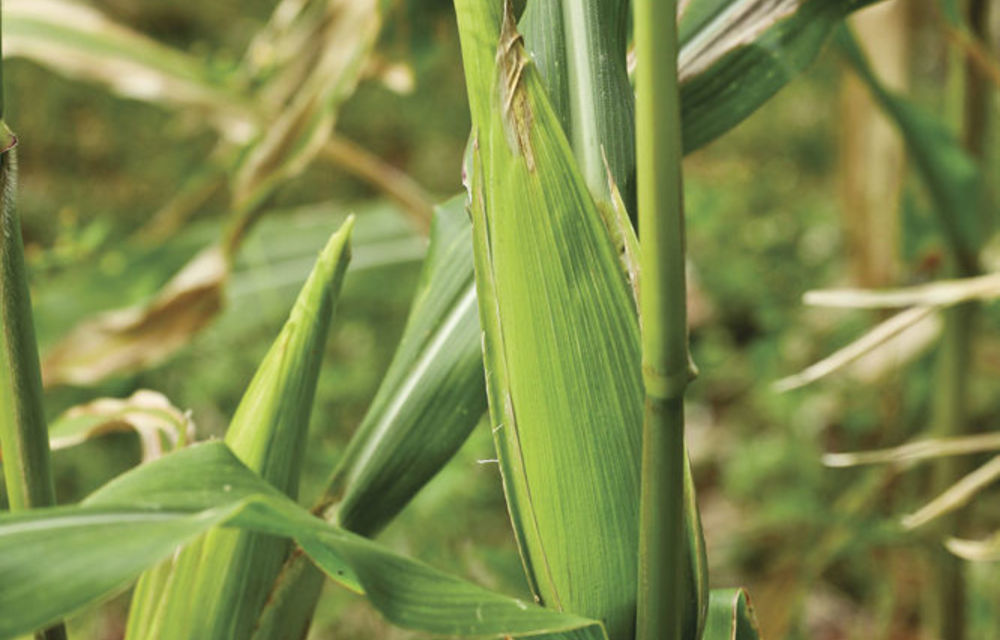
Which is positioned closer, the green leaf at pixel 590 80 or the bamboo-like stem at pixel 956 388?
the green leaf at pixel 590 80

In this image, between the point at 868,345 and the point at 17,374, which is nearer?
the point at 17,374

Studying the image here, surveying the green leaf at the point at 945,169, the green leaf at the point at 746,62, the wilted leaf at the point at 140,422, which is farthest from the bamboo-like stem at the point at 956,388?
the wilted leaf at the point at 140,422

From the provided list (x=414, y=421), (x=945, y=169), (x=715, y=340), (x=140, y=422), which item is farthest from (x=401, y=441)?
(x=715, y=340)

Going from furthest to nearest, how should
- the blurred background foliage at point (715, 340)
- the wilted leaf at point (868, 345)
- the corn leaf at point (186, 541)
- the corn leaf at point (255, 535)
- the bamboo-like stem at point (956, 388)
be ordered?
the blurred background foliage at point (715, 340)
the bamboo-like stem at point (956, 388)
the wilted leaf at point (868, 345)
the corn leaf at point (255, 535)
the corn leaf at point (186, 541)

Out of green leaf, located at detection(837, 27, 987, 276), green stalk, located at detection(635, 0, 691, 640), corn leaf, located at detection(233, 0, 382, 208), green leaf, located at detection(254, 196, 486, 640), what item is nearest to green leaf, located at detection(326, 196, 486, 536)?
green leaf, located at detection(254, 196, 486, 640)

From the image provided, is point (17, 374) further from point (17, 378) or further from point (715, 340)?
point (715, 340)

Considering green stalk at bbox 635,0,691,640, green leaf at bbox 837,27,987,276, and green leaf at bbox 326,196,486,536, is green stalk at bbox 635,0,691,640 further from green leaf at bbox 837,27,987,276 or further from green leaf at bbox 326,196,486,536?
green leaf at bbox 837,27,987,276

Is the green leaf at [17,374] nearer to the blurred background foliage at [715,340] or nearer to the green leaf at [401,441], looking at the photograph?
the green leaf at [401,441]

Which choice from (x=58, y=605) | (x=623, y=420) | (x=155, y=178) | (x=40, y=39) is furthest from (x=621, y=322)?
(x=155, y=178)
